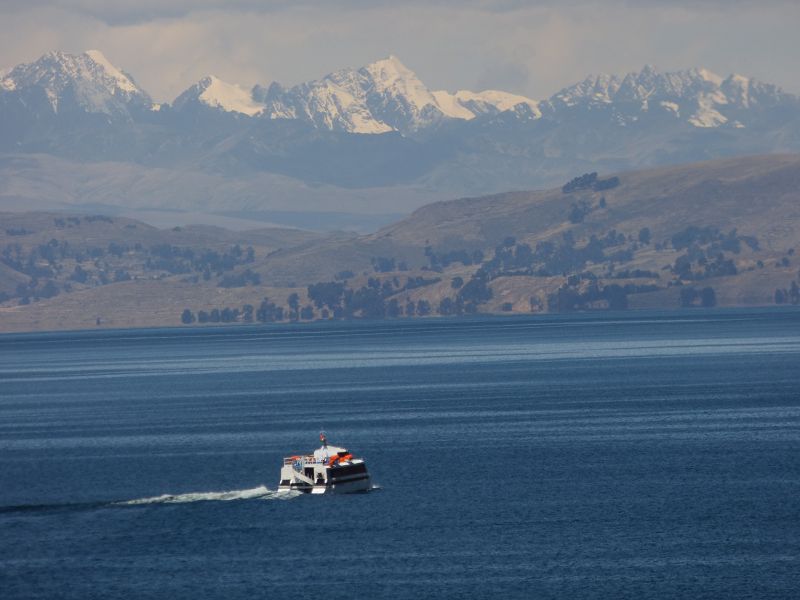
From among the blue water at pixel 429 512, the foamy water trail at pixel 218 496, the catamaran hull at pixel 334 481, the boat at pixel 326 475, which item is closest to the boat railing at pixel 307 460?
the boat at pixel 326 475

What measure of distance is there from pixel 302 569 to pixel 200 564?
6.98m

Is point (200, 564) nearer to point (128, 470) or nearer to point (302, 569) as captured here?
point (302, 569)

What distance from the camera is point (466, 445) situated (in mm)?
152250

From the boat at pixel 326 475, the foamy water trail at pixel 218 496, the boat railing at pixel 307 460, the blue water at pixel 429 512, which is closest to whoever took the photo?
the blue water at pixel 429 512

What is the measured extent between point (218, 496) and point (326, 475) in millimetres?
8643

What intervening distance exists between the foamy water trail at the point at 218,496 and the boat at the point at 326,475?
1.18 meters

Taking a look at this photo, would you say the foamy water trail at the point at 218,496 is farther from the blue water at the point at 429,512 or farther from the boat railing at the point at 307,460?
the boat railing at the point at 307,460

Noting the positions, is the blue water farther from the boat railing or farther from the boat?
the boat railing

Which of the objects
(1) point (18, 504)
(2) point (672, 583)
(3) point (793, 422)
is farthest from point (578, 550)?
(3) point (793, 422)

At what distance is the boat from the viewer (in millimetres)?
124500

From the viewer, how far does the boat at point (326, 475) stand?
408ft

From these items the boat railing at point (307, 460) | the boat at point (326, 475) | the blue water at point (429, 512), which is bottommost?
the blue water at point (429, 512)

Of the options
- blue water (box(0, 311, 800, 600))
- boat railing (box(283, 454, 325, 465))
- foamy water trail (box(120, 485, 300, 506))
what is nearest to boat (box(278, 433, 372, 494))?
boat railing (box(283, 454, 325, 465))

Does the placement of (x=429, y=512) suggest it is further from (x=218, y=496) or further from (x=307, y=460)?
(x=218, y=496)
